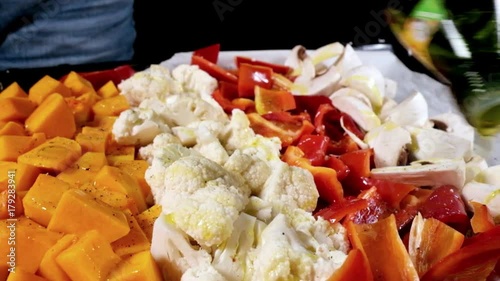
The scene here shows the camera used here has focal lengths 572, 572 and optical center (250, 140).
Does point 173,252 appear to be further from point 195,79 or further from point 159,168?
point 195,79

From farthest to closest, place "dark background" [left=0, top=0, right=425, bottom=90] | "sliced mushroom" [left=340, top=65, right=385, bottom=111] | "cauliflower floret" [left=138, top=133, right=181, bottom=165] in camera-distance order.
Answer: "dark background" [left=0, top=0, right=425, bottom=90] < "sliced mushroom" [left=340, top=65, right=385, bottom=111] < "cauliflower floret" [left=138, top=133, right=181, bottom=165]

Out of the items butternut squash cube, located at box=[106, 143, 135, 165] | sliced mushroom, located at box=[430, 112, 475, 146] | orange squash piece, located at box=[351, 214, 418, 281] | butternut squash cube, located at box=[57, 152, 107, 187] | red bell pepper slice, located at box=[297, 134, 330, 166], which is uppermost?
butternut squash cube, located at box=[57, 152, 107, 187]

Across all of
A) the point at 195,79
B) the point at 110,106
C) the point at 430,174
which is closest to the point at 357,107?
the point at 430,174

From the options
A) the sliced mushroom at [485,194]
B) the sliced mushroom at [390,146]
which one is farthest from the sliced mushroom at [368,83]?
the sliced mushroom at [485,194]

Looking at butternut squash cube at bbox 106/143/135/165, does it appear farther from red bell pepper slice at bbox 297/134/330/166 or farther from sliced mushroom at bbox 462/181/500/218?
sliced mushroom at bbox 462/181/500/218

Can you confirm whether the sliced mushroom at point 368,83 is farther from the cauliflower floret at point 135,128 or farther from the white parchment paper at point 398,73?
the cauliflower floret at point 135,128

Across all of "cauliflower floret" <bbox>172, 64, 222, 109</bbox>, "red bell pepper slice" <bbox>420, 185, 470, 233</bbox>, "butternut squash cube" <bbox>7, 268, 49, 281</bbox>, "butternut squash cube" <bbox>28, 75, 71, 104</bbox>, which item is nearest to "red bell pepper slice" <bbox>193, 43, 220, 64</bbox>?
"cauliflower floret" <bbox>172, 64, 222, 109</bbox>
